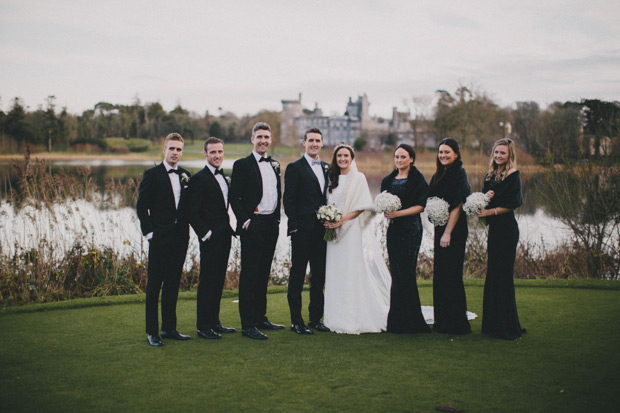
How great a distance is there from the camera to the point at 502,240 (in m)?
5.30

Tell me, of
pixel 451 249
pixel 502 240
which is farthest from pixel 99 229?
pixel 502 240

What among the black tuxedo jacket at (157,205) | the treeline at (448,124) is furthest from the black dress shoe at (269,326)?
the treeline at (448,124)

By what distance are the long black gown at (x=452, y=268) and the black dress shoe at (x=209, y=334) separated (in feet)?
7.78

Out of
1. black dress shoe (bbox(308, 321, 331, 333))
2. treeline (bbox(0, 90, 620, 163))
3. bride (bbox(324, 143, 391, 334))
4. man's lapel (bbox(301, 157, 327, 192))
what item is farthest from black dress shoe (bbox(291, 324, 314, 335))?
treeline (bbox(0, 90, 620, 163))

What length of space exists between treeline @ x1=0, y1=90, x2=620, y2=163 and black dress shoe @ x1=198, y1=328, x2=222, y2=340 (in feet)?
25.5

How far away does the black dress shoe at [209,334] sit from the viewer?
17.0 ft

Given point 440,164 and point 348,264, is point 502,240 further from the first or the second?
point 348,264

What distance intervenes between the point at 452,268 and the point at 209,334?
107 inches

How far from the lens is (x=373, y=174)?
29.9 metres

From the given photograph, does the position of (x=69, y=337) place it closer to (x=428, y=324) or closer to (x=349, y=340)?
(x=349, y=340)

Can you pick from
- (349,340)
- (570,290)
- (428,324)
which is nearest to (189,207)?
(349,340)

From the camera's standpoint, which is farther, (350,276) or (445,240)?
(350,276)

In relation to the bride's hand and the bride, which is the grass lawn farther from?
the bride's hand

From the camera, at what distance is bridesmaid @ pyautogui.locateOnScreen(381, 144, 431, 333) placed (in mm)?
5422
